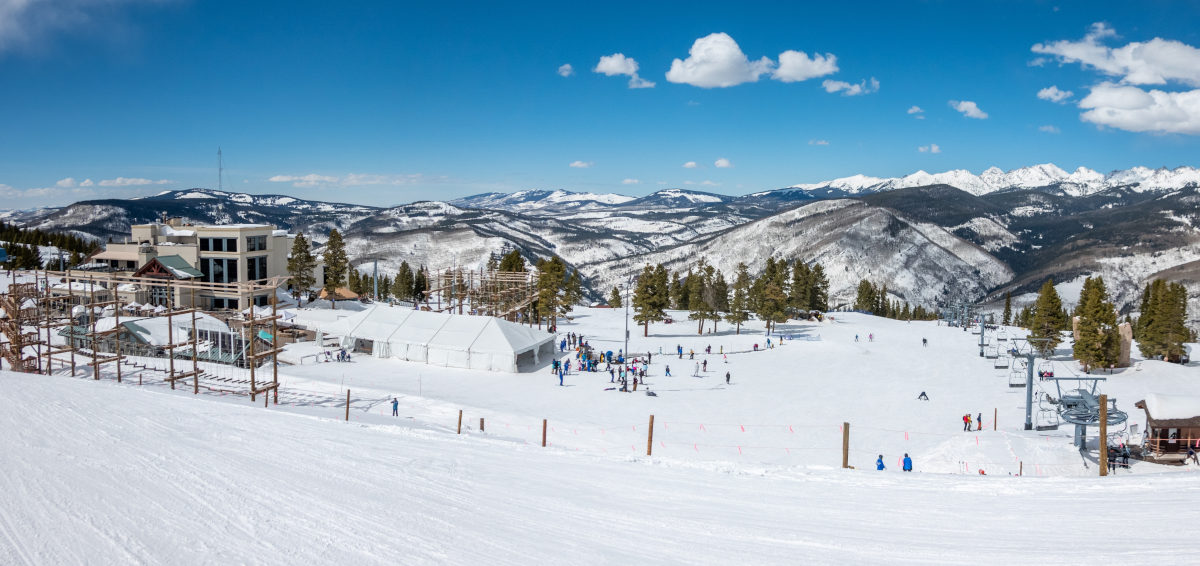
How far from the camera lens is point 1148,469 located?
2422cm

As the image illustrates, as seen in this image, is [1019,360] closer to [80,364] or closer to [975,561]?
[975,561]

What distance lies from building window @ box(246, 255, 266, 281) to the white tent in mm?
24457

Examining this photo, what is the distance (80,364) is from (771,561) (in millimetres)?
43836

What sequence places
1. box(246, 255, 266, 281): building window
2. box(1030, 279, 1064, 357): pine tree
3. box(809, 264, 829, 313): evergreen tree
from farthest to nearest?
box(809, 264, 829, 313): evergreen tree < box(246, 255, 266, 281): building window < box(1030, 279, 1064, 357): pine tree

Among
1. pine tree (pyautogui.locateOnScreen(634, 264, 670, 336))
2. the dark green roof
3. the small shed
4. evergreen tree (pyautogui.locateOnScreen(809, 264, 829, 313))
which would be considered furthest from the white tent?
evergreen tree (pyautogui.locateOnScreen(809, 264, 829, 313))

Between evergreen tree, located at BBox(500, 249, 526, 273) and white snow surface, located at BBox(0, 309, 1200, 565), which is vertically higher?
evergreen tree, located at BBox(500, 249, 526, 273)

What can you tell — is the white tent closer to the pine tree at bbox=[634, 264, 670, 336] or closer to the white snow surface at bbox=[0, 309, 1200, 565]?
the white snow surface at bbox=[0, 309, 1200, 565]

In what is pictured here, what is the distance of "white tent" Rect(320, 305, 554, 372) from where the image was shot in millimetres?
41156

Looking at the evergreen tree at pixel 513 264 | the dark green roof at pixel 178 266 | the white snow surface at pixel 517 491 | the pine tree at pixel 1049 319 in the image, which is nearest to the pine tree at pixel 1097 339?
the pine tree at pixel 1049 319

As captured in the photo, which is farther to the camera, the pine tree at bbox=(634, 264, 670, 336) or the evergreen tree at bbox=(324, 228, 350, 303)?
the evergreen tree at bbox=(324, 228, 350, 303)

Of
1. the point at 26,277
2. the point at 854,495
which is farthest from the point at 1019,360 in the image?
the point at 26,277

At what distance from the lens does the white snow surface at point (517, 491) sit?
10.8 meters

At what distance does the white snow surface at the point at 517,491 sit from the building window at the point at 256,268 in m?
39.6

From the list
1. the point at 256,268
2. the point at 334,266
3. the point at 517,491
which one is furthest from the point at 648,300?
the point at 517,491
